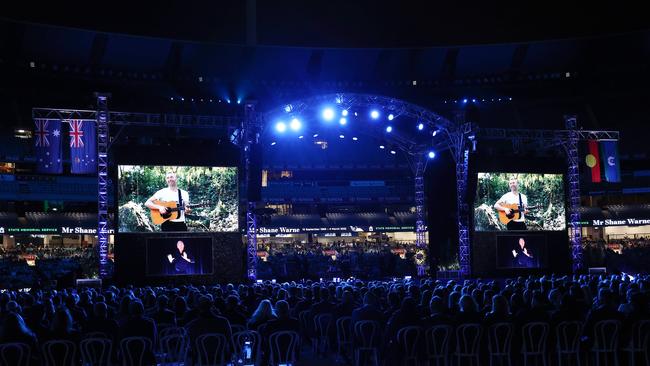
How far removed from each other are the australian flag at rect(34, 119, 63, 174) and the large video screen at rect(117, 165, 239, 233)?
8.93ft

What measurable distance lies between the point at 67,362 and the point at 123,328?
0.81m

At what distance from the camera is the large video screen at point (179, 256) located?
27094 mm

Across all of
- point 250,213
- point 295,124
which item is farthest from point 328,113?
point 250,213

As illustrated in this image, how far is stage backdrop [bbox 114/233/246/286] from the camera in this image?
26844 millimetres

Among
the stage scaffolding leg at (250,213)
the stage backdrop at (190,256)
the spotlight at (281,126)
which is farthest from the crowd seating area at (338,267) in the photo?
the spotlight at (281,126)

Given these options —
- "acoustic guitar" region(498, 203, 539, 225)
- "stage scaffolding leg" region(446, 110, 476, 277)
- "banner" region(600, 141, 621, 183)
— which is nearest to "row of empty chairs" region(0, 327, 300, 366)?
"stage scaffolding leg" region(446, 110, 476, 277)

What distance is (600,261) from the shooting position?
33312 millimetres

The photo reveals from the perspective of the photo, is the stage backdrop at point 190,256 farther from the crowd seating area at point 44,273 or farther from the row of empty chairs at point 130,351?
the row of empty chairs at point 130,351

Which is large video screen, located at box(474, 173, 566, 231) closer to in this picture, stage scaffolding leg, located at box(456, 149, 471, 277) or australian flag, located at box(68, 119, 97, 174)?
stage scaffolding leg, located at box(456, 149, 471, 277)

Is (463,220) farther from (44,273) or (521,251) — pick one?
(44,273)

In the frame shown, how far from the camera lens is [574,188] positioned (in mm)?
30750

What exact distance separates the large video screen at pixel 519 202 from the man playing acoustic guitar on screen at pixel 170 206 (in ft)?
43.7

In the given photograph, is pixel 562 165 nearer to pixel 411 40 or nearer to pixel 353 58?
pixel 411 40

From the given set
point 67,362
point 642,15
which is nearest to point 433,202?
point 642,15
